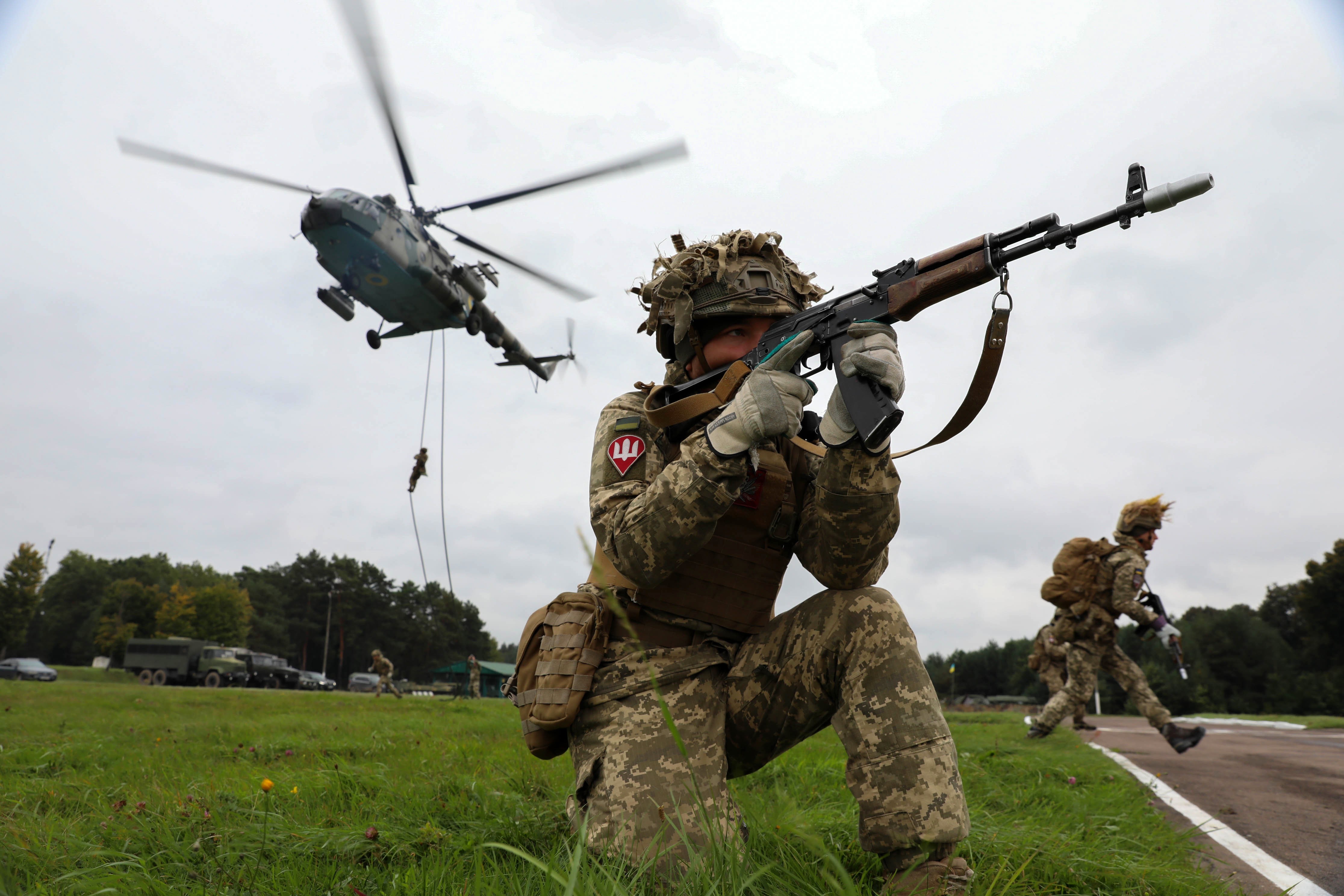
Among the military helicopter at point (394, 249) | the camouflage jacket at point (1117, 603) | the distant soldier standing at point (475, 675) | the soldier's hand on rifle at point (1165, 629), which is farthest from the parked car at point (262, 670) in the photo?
the soldier's hand on rifle at point (1165, 629)

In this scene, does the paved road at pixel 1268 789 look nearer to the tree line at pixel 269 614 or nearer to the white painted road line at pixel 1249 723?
the white painted road line at pixel 1249 723

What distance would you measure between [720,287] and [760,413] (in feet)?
2.54

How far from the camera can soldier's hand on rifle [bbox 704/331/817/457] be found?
2350 mm

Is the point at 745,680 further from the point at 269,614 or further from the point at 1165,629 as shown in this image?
the point at 269,614

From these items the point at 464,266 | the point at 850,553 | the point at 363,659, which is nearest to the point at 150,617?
the point at 363,659

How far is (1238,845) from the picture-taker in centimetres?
328

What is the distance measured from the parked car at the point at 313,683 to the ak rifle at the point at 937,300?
39375 mm

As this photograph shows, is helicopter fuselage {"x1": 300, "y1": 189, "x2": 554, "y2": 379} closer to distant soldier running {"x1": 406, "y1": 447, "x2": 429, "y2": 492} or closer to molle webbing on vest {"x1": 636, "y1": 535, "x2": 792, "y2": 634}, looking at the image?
distant soldier running {"x1": 406, "y1": 447, "x2": 429, "y2": 492}

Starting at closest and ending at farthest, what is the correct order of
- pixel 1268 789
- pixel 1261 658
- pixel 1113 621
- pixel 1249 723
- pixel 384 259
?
pixel 1268 789 < pixel 1113 621 < pixel 1249 723 < pixel 384 259 < pixel 1261 658

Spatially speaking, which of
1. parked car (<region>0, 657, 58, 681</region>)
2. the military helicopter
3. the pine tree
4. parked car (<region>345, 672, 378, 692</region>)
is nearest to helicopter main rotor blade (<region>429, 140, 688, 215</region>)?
the military helicopter

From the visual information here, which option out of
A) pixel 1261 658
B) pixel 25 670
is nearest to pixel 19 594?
pixel 25 670

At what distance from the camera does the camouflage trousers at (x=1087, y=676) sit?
756 centimetres

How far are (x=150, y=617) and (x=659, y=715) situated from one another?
3102 inches

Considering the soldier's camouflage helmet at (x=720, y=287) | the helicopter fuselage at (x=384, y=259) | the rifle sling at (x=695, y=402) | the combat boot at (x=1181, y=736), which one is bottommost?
the combat boot at (x=1181, y=736)
